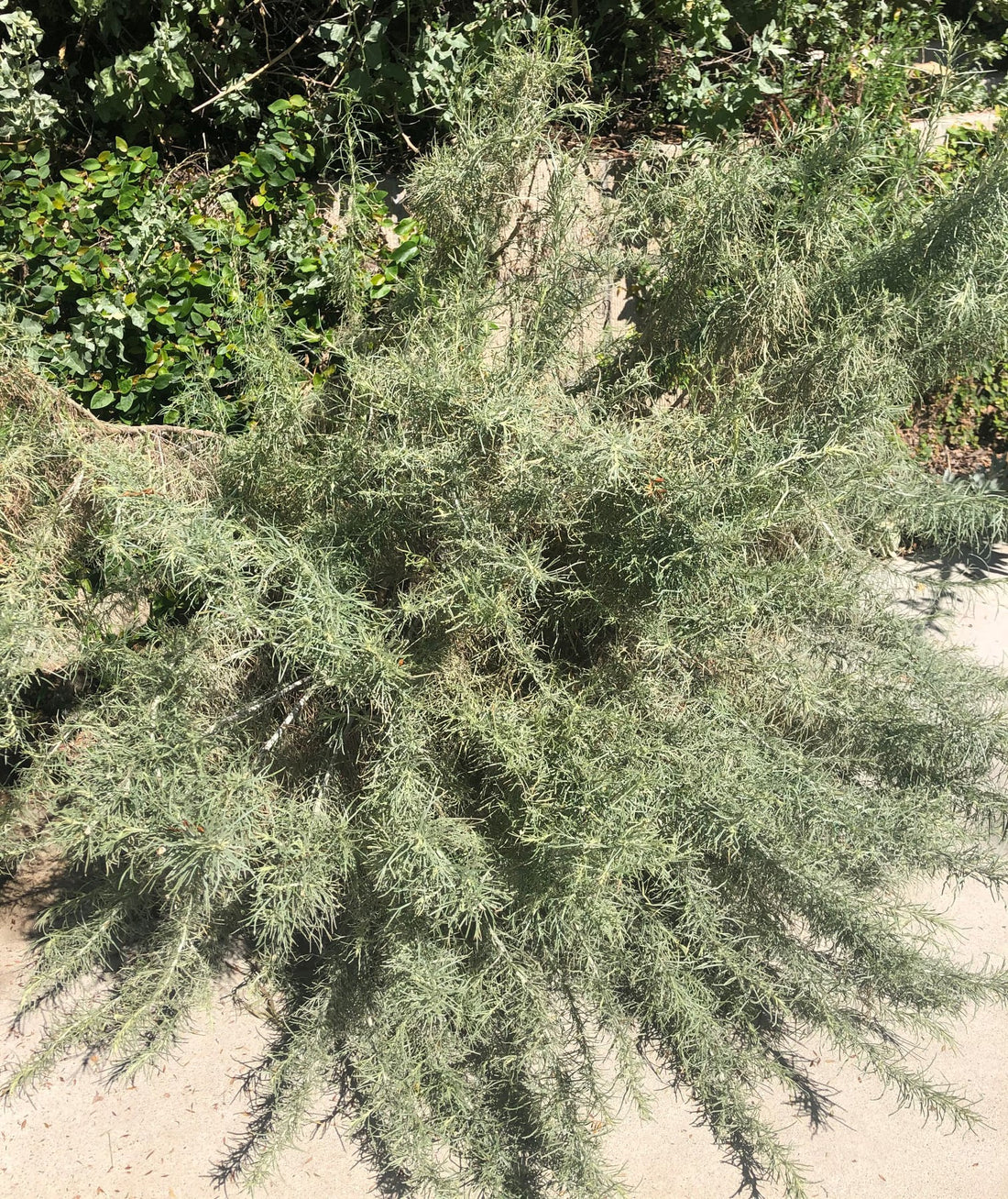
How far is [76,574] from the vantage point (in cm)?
248

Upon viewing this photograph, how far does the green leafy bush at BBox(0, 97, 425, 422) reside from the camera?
8.67 feet

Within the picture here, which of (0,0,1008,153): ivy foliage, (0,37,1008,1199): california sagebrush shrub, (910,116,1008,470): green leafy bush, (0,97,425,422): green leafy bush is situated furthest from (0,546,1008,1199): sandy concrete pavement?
(0,0,1008,153): ivy foliage

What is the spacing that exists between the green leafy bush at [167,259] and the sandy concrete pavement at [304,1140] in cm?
182

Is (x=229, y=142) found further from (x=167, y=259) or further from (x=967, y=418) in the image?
(x=967, y=418)

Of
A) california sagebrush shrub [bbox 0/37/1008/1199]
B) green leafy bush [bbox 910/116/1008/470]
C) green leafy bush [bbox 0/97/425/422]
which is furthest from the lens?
green leafy bush [bbox 910/116/1008/470]

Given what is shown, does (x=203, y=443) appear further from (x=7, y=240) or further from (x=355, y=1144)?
(x=355, y=1144)

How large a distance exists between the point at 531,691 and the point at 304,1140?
1.43m

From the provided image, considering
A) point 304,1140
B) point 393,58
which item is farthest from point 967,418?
point 304,1140

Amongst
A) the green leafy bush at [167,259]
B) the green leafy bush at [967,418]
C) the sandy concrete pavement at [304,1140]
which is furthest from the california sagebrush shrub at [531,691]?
the green leafy bush at [967,418]

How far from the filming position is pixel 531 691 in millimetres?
2303

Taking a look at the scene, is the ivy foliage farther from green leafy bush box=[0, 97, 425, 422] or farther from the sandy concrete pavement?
the sandy concrete pavement

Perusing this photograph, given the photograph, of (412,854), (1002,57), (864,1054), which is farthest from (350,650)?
(1002,57)

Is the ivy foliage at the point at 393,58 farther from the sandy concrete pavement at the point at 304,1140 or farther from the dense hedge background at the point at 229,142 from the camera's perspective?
the sandy concrete pavement at the point at 304,1140

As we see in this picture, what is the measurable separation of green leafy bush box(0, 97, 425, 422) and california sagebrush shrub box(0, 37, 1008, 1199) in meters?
0.28
